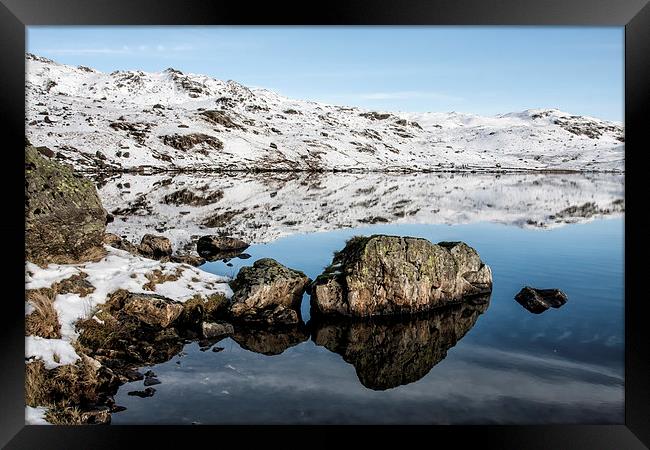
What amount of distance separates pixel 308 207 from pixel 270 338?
26533 millimetres

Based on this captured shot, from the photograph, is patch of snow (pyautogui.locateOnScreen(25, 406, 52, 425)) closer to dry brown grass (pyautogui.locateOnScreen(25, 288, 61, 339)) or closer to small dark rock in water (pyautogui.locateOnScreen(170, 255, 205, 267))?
dry brown grass (pyautogui.locateOnScreen(25, 288, 61, 339))

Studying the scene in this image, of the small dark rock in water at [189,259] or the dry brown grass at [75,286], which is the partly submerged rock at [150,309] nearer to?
the dry brown grass at [75,286]

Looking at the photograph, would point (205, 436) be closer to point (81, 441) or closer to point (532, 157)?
point (81, 441)

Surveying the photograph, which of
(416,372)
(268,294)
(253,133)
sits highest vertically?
(253,133)

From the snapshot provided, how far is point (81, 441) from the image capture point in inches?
263

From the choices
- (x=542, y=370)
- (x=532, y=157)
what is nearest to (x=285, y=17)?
(x=542, y=370)

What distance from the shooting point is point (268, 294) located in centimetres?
1378

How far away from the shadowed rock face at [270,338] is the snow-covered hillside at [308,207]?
32.9 ft

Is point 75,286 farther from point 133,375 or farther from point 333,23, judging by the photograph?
point 333,23

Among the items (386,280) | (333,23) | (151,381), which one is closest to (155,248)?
(386,280)

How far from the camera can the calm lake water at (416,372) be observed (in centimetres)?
934

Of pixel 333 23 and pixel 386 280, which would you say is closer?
pixel 333 23

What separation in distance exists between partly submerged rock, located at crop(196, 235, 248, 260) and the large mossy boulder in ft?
25.8

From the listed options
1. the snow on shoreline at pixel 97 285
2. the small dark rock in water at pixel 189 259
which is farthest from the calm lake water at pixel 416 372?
the small dark rock in water at pixel 189 259
